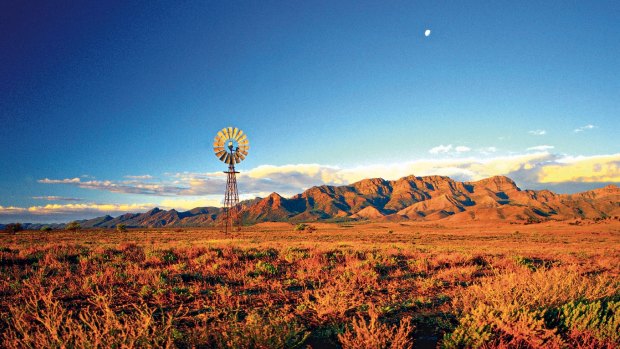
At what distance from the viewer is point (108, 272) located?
9.31m

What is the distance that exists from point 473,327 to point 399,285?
464 cm

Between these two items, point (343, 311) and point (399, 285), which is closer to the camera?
point (343, 311)

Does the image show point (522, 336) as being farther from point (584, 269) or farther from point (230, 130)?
Result: point (230, 130)

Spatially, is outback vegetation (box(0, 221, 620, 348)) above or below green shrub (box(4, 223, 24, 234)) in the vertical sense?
below

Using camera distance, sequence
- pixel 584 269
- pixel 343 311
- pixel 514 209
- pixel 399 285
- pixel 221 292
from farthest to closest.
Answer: pixel 514 209, pixel 584 269, pixel 399 285, pixel 221 292, pixel 343 311

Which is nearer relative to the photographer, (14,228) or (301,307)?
(301,307)

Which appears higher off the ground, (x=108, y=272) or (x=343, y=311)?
(x=108, y=272)

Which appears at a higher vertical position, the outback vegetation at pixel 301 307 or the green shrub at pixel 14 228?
the green shrub at pixel 14 228

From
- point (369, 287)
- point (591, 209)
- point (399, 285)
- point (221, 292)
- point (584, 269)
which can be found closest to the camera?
point (221, 292)

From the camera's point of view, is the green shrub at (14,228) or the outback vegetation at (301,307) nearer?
the outback vegetation at (301,307)

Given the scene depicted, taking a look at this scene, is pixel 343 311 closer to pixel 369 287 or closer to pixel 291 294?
pixel 291 294

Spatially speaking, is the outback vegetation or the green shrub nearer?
the outback vegetation

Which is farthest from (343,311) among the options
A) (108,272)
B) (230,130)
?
(230,130)

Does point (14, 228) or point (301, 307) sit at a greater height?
point (14, 228)
